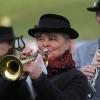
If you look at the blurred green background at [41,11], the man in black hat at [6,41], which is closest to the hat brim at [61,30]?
the man in black hat at [6,41]

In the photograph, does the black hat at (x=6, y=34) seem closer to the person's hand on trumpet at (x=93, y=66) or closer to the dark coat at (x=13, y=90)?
the person's hand on trumpet at (x=93, y=66)

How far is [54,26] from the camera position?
7.34 metres

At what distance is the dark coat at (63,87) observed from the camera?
660 centimetres

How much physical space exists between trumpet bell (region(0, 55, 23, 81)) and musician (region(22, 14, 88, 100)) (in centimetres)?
11

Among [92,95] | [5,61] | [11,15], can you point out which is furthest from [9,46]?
[11,15]

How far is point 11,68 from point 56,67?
0.52 metres

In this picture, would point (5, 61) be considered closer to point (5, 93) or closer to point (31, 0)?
point (5, 93)

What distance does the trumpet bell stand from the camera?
6.59 meters

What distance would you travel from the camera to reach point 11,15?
3572 centimetres

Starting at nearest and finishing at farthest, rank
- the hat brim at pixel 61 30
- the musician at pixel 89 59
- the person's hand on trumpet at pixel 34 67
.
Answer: the person's hand on trumpet at pixel 34 67, the hat brim at pixel 61 30, the musician at pixel 89 59

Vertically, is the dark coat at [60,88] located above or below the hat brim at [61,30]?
below

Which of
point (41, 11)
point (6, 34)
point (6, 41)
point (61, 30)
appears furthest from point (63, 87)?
point (41, 11)

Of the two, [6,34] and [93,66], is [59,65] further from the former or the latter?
[6,34]

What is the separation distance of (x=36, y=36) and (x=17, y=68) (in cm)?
79
